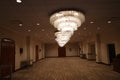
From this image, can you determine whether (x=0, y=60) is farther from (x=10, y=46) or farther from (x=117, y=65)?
(x=117, y=65)

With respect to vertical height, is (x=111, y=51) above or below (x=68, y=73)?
above

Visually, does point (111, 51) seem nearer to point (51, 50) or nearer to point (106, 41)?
point (106, 41)

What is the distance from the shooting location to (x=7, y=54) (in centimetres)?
940

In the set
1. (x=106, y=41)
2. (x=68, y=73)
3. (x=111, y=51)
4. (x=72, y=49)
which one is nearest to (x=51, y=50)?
(x=72, y=49)

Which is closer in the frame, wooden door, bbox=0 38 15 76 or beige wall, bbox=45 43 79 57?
wooden door, bbox=0 38 15 76

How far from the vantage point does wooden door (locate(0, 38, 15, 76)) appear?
28.0 ft

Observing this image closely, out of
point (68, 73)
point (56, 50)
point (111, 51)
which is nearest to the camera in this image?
point (68, 73)

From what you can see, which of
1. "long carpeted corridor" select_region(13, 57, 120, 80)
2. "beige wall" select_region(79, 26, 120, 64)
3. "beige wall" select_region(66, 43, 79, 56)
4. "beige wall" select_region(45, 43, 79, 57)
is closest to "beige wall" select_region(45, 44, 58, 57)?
"beige wall" select_region(45, 43, 79, 57)

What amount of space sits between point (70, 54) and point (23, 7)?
24256 mm

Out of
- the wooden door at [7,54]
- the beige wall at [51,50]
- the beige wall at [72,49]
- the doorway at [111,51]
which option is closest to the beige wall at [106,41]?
the doorway at [111,51]

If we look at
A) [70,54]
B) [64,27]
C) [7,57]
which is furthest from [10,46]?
[70,54]

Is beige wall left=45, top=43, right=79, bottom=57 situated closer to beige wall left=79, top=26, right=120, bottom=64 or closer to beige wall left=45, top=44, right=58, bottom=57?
beige wall left=45, top=44, right=58, bottom=57

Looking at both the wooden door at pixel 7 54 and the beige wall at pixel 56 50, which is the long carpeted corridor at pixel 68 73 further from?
the beige wall at pixel 56 50

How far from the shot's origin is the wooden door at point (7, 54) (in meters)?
8.54
